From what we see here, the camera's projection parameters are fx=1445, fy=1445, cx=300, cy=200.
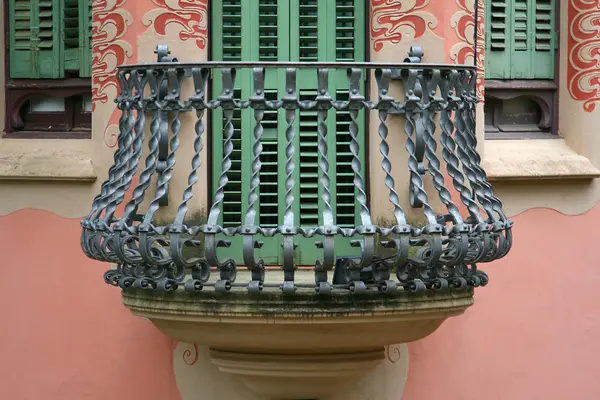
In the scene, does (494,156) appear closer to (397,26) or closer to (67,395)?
(397,26)

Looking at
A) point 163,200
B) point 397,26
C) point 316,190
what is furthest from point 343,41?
point 163,200

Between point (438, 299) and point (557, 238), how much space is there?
1.72m

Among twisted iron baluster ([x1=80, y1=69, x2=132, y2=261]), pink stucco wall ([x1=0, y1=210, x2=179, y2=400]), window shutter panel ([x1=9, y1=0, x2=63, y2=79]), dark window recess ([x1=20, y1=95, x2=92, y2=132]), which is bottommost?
pink stucco wall ([x1=0, y1=210, x2=179, y2=400])

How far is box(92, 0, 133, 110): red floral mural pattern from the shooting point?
342 inches

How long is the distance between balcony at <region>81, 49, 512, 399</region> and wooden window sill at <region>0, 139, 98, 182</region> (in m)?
0.69

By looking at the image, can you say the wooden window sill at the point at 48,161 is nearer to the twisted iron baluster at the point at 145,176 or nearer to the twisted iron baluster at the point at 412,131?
the twisted iron baluster at the point at 145,176

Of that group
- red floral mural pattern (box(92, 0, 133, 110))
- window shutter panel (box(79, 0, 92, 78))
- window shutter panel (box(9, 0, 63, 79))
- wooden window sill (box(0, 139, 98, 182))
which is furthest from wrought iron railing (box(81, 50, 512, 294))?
window shutter panel (box(9, 0, 63, 79))

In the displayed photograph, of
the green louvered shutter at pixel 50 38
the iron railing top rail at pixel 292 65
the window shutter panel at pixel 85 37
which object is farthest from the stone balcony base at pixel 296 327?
the green louvered shutter at pixel 50 38

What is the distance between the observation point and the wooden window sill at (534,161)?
9000mm

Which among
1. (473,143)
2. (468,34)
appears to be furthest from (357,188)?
(468,34)

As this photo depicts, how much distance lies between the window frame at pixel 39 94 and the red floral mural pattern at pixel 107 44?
1.26 ft

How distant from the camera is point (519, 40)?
9367mm

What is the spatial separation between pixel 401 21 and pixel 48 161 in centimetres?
237

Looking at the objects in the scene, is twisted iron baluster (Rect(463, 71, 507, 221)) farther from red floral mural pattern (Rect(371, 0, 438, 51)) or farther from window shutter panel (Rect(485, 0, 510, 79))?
window shutter panel (Rect(485, 0, 510, 79))
